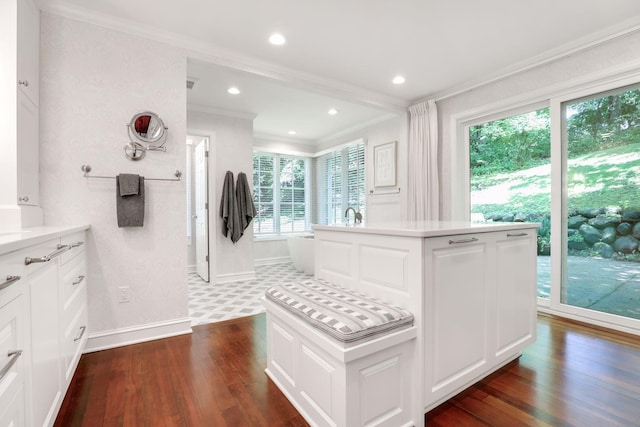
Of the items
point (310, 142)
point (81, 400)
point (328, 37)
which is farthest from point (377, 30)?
point (310, 142)

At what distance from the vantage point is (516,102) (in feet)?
10.4

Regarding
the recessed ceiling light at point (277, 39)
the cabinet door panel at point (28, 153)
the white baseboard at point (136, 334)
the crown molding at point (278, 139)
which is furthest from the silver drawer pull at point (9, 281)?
the crown molding at point (278, 139)

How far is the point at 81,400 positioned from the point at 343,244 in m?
1.62

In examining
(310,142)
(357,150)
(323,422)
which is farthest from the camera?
(310,142)

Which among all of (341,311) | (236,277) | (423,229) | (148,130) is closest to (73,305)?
(148,130)

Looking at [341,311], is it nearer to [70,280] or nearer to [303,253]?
[70,280]

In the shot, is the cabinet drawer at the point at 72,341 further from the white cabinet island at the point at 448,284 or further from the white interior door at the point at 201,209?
the white interior door at the point at 201,209

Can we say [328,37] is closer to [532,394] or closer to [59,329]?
[59,329]

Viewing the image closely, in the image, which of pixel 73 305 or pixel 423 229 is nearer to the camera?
pixel 423 229

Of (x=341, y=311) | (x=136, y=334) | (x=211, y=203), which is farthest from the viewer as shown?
(x=211, y=203)

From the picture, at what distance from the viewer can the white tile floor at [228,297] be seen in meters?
2.98

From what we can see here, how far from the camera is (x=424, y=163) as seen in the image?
390 centimetres

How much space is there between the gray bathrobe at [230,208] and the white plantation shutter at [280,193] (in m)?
1.45

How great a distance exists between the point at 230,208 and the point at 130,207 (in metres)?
2.02
